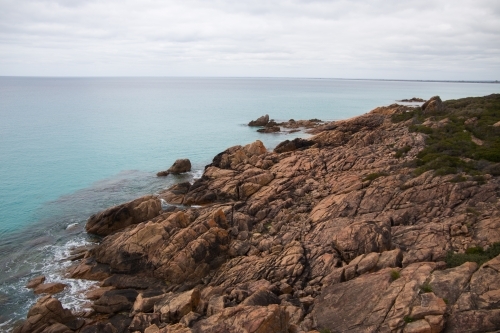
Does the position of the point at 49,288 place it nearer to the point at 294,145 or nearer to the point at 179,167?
the point at 179,167

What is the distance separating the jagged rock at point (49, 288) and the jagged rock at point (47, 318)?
12.1 feet

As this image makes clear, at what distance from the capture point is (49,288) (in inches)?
1128

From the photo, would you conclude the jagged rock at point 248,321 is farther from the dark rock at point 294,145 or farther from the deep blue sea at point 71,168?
the dark rock at point 294,145

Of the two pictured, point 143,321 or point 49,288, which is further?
point 49,288

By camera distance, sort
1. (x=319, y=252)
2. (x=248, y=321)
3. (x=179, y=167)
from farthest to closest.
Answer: (x=179, y=167), (x=319, y=252), (x=248, y=321)

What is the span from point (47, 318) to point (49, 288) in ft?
16.4

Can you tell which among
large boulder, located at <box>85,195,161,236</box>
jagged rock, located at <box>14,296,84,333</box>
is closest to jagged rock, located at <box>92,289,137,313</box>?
jagged rock, located at <box>14,296,84,333</box>

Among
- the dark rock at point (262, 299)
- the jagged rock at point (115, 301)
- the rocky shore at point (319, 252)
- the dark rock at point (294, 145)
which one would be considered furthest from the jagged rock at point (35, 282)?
the dark rock at point (294, 145)

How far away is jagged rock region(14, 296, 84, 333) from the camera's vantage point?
934 inches

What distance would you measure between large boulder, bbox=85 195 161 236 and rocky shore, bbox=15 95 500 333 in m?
0.11

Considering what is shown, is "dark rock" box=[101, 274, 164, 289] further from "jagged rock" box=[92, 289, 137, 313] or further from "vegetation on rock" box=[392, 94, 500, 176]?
"vegetation on rock" box=[392, 94, 500, 176]

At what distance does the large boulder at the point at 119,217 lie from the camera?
3847 cm

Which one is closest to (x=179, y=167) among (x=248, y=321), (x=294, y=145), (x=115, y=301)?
(x=294, y=145)

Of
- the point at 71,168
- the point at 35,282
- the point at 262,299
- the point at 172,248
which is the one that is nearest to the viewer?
the point at 262,299
